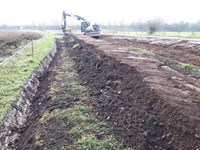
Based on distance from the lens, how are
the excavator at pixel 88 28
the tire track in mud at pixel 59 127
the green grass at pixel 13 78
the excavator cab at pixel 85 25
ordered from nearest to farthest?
the tire track in mud at pixel 59 127 < the green grass at pixel 13 78 < the excavator at pixel 88 28 < the excavator cab at pixel 85 25

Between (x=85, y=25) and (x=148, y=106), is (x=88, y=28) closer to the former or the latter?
(x=85, y=25)

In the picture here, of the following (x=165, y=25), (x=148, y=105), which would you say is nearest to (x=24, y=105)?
(x=148, y=105)

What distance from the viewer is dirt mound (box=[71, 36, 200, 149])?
6434 mm

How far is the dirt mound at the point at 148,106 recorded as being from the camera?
6434mm

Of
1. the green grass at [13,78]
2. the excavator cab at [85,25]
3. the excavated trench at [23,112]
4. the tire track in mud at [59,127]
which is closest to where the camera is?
the tire track in mud at [59,127]

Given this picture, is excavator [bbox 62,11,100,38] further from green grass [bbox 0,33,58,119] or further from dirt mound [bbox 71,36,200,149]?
dirt mound [bbox 71,36,200,149]

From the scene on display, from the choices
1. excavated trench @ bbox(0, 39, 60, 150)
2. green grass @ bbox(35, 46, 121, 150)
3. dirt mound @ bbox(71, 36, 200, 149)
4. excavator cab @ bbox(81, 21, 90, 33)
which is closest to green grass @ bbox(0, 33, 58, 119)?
excavated trench @ bbox(0, 39, 60, 150)

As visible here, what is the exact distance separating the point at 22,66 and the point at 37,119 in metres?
8.17

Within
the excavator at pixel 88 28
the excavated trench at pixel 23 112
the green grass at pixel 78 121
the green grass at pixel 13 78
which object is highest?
the excavator at pixel 88 28

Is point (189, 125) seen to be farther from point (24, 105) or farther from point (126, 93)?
point (24, 105)

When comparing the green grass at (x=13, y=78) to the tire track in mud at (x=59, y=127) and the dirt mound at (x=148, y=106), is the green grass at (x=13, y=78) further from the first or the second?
the dirt mound at (x=148, y=106)

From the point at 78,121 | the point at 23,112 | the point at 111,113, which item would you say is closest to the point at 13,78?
the point at 23,112

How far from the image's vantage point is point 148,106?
26.3ft

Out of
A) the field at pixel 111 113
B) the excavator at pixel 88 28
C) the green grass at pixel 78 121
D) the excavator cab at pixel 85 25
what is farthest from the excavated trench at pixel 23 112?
the excavator cab at pixel 85 25
